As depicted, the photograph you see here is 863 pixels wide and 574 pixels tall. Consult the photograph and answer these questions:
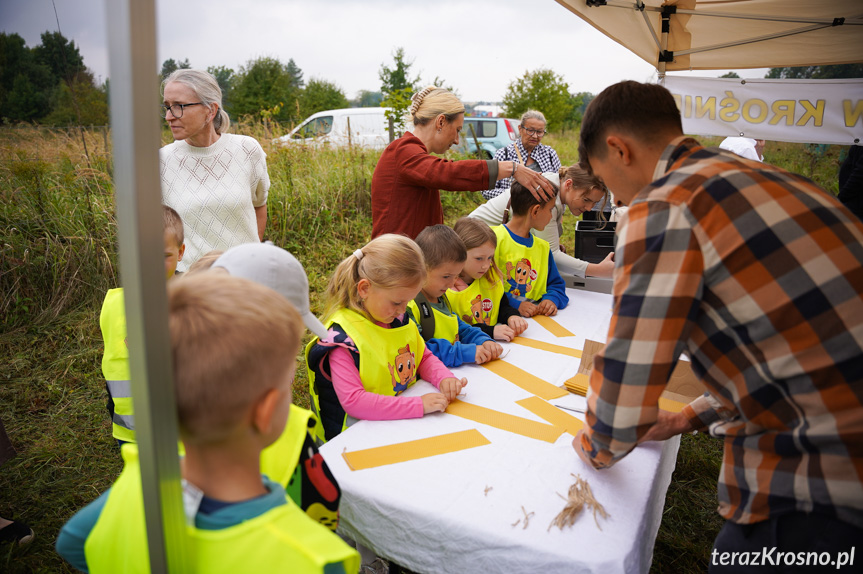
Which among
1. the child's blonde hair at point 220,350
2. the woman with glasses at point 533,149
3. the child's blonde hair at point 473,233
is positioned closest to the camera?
the child's blonde hair at point 220,350

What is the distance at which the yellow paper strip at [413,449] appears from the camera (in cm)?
147

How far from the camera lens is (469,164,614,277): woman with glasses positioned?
11.1ft

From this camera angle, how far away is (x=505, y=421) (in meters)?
1.70

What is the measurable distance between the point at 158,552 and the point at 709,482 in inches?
113

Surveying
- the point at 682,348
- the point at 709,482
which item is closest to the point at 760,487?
the point at 682,348

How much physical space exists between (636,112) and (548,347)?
4.29ft

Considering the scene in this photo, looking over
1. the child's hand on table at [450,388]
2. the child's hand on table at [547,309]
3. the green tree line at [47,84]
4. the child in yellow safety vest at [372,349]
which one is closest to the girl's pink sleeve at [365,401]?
the child in yellow safety vest at [372,349]

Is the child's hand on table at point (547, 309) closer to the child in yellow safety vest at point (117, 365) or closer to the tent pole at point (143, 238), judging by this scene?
the child in yellow safety vest at point (117, 365)

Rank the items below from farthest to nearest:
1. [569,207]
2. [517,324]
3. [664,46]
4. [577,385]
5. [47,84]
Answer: [664,46], [569,207], [517,324], [47,84], [577,385]

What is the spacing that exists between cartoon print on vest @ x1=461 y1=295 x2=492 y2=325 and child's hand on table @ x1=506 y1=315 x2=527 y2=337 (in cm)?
13

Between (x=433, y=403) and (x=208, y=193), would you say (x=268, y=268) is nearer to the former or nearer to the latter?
(x=433, y=403)

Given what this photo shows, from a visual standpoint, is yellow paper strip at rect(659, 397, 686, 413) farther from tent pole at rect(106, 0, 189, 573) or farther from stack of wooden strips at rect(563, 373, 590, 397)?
tent pole at rect(106, 0, 189, 573)

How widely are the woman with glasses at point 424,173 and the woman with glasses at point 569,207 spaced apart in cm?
67

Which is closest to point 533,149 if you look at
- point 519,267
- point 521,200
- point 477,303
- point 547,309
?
point 521,200
